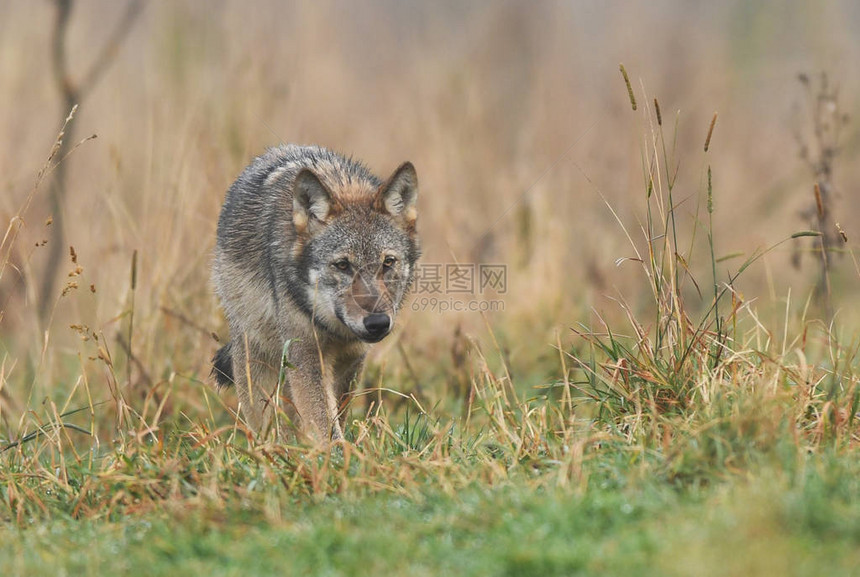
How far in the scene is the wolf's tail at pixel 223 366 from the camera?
6.24 meters

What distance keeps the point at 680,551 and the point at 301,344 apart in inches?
118

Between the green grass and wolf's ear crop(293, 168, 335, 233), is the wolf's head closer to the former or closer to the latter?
wolf's ear crop(293, 168, 335, 233)

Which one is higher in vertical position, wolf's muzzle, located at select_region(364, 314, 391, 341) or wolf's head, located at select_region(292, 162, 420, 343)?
wolf's head, located at select_region(292, 162, 420, 343)

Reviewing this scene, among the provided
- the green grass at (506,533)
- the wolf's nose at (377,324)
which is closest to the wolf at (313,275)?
the wolf's nose at (377,324)

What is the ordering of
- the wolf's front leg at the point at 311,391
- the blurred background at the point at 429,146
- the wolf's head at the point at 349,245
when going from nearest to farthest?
the wolf's head at the point at 349,245 → the wolf's front leg at the point at 311,391 → the blurred background at the point at 429,146

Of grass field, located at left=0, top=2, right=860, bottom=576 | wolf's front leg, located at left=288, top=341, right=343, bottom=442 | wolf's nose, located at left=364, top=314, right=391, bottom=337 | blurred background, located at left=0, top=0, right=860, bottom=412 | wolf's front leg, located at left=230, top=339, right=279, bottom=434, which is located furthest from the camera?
blurred background, located at left=0, top=0, right=860, bottom=412

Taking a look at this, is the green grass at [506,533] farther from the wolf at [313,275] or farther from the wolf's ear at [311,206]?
the wolf's ear at [311,206]

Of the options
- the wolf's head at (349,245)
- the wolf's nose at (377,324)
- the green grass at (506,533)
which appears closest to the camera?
the green grass at (506,533)

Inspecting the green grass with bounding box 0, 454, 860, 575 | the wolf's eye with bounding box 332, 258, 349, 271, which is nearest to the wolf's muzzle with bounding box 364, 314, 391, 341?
the wolf's eye with bounding box 332, 258, 349, 271

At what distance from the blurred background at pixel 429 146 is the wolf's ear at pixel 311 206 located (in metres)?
1.30

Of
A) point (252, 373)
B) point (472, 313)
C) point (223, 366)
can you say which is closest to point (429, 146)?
point (472, 313)

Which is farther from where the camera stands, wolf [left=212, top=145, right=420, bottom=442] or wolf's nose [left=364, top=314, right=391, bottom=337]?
wolf [left=212, top=145, right=420, bottom=442]

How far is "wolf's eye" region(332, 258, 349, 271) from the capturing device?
548cm

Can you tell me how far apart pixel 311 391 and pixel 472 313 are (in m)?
3.06
